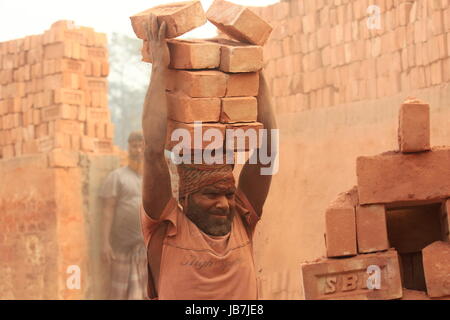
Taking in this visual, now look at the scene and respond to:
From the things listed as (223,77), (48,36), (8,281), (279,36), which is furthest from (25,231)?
(223,77)

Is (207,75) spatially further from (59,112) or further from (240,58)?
(59,112)

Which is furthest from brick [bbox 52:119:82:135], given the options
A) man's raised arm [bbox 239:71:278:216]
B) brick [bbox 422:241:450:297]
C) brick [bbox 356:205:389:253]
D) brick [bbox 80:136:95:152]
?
brick [bbox 422:241:450:297]

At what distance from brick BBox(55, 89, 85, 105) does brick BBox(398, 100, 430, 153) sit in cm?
928

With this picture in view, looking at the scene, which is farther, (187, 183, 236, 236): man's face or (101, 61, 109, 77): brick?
(101, 61, 109, 77): brick

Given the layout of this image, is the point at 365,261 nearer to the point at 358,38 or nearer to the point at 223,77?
the point at 223,77

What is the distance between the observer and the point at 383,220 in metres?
7.03

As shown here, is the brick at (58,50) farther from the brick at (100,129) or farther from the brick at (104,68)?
the brick at (100,129)

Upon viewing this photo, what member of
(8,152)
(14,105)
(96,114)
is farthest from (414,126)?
(8,152)

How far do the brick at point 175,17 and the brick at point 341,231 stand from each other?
1617 millimetres

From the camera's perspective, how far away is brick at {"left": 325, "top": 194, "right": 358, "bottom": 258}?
7.03 m

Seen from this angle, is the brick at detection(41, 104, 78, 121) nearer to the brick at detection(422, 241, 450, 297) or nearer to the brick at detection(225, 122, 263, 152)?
the brick at detection(225, 122, 263, 152)

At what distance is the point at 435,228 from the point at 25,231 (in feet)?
30.3

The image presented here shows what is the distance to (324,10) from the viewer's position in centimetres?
1417

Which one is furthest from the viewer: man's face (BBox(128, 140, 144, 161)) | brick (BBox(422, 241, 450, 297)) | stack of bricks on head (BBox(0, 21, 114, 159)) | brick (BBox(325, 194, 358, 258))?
man's face (BBox(128, 140, 144, 161))
